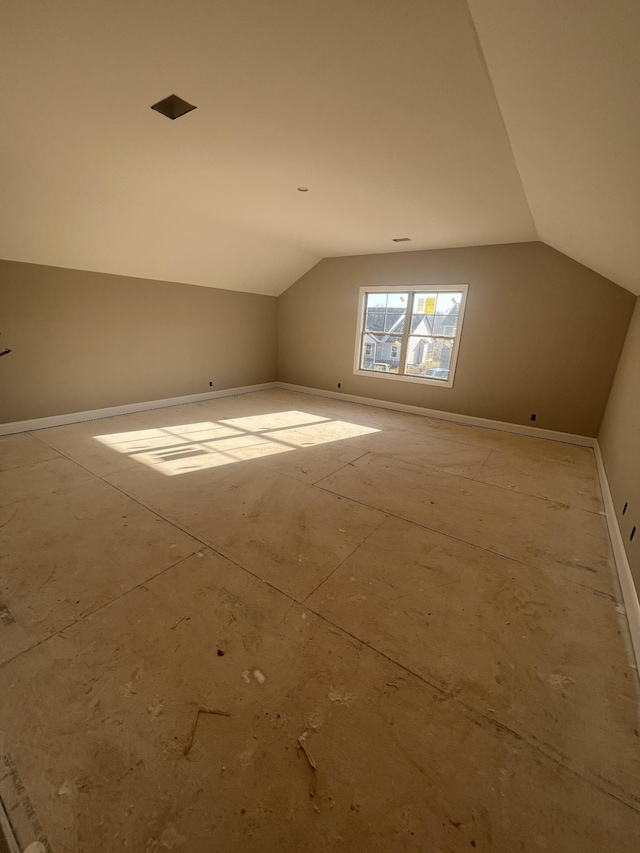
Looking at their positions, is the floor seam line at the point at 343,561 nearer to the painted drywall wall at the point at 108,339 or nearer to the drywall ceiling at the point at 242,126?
the drywall ceiling at the point at 242,126

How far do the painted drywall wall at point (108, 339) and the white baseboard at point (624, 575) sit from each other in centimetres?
570

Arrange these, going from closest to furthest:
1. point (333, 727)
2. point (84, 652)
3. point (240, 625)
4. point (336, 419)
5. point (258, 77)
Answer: point (333, 727) → point (84, 652) → point (240, 625) → point (258, 77) → point (336, 419)

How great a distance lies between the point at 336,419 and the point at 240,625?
3789 mm

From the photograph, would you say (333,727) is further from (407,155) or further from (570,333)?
(570,333)

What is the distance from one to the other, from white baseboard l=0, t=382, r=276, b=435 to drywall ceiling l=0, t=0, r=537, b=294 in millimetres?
1849

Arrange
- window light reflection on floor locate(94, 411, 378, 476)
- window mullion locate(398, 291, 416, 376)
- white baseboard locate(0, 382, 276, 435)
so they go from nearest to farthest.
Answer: window light reflection on floor locate(94, 411, 378, 476), white baseboard locate(0, 382, 276, 435), window mullion locate(398, 291, 416, 376)

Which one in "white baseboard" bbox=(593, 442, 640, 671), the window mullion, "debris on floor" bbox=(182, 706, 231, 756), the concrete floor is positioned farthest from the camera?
the window mullion

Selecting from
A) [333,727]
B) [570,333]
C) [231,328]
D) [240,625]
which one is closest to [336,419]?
[231,328]

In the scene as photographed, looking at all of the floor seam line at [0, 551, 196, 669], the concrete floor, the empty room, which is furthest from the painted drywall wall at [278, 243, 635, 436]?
the floor seam line at [0, 551, 196, 669]

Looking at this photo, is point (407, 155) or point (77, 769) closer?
point (77, 769)

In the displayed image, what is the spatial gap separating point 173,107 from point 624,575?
3.88m

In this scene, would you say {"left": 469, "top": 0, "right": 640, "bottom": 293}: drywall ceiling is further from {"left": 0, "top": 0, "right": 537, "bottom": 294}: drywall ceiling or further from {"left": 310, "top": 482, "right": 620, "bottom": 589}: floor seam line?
{"left": 310, "top": 482, "right": 620, "bottom": 589}: floor seam line

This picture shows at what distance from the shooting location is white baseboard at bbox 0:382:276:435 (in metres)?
4.02

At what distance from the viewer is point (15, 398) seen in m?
3.94
